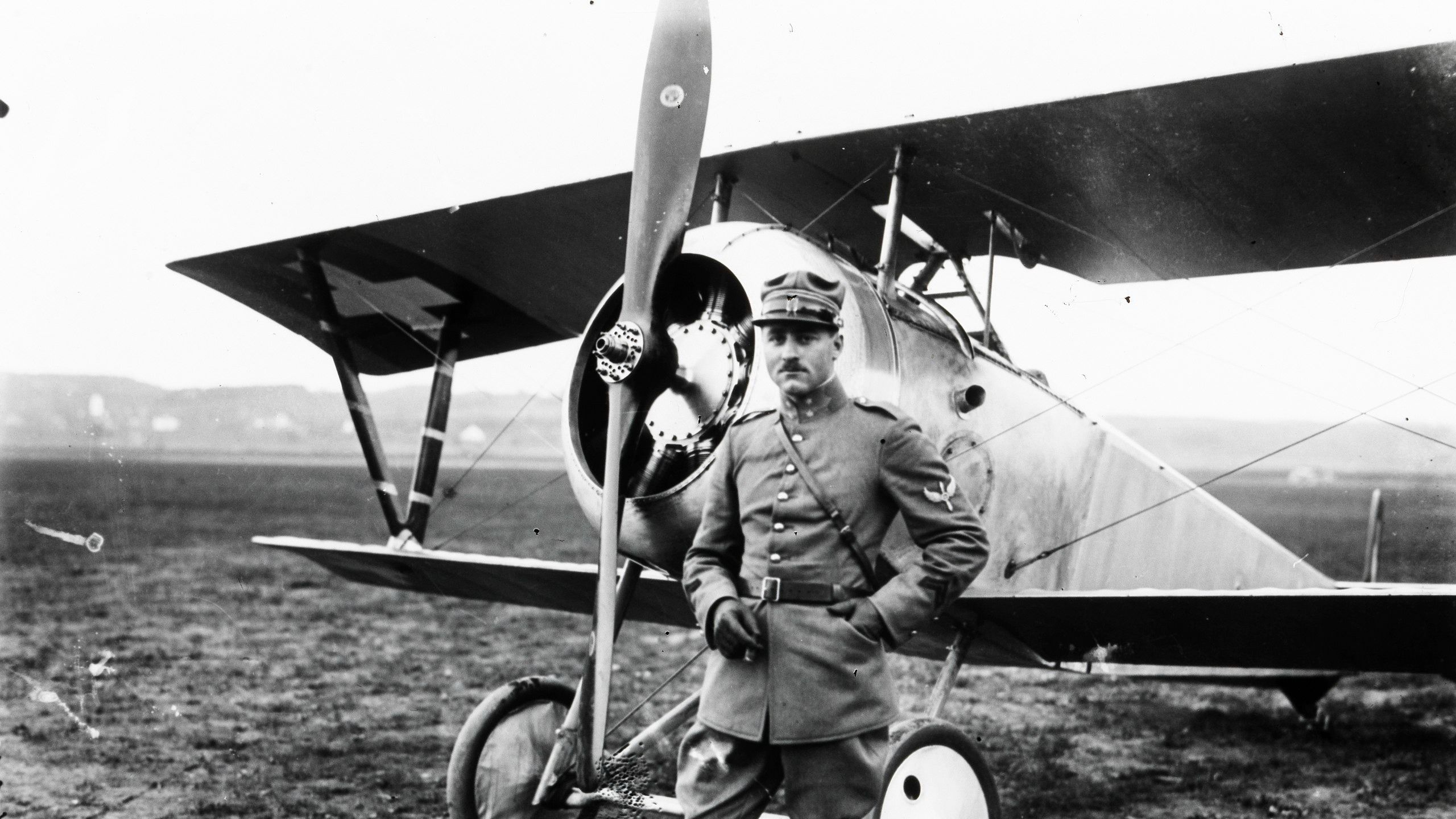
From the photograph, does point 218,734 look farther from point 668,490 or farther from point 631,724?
point 668,490

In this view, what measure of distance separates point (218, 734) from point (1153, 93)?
231 inches

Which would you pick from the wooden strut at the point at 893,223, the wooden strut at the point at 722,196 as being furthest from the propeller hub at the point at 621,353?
the wooden strut at the point at 722,196

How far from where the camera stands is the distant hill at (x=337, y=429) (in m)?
5.54

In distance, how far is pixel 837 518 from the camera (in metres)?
2.85

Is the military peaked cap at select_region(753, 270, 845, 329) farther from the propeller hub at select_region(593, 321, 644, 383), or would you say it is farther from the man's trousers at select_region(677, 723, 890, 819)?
the man's trousers at select_region(677, 723, 890, 819)

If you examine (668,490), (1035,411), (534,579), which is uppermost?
(1035,411)

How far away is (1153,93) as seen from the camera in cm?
376

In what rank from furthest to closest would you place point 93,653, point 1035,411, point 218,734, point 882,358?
point 93,653 → point 218,734 → point 1035,411 → point 882,358

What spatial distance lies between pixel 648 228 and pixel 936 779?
6.60ft

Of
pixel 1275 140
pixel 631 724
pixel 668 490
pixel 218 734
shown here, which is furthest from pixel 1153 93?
pixel 218 734

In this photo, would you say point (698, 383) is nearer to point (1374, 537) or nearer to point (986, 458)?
point (986, 458)

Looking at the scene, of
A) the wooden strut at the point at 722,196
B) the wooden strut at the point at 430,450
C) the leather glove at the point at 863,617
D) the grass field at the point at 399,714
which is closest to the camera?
the leather glove at the point at 863,617

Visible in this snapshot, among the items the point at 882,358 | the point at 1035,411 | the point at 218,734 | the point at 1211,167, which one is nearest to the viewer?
the point at 882,358

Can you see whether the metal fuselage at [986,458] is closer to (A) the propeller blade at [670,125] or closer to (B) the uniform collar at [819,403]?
(A) the propeller blade at [670,125]
